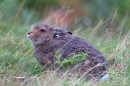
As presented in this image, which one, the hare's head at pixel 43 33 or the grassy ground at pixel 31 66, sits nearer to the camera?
the grassy ground at pixel 31 66

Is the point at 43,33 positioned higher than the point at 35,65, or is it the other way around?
the point at 43,33

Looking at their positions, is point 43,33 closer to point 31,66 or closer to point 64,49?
point 64,49

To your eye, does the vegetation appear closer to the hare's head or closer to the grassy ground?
the grassy ground

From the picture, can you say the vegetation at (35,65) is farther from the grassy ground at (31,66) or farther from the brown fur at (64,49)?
the brown fur at (64,49)

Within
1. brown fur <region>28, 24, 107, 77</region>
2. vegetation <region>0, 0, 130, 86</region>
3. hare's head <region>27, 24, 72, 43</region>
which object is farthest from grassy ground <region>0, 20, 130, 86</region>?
hare's head <region>27, 24, 72, 43</region>

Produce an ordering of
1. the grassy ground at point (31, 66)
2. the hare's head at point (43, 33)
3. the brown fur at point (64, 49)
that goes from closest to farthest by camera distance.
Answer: the grassy ground at point (31, 66)
the brown fur at point (64, 49)
the hare's head at point (43, 33)

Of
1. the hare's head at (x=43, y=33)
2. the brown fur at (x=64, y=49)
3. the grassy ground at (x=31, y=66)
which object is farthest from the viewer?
the hare's head at (x=43, y=33)

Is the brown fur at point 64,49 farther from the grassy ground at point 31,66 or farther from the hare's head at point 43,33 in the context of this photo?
the grassy ground at point 31,66

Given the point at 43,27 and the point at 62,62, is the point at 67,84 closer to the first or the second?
the point at 62,62

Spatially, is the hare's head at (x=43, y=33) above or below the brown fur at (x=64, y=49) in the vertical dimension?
above

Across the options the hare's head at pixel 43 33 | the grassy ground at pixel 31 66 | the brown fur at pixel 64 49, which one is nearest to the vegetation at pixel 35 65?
the grassy ground at pixel 31 66

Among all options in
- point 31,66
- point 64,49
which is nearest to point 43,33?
point 64,49

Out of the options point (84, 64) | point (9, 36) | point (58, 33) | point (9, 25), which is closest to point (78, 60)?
point (84, 64)
